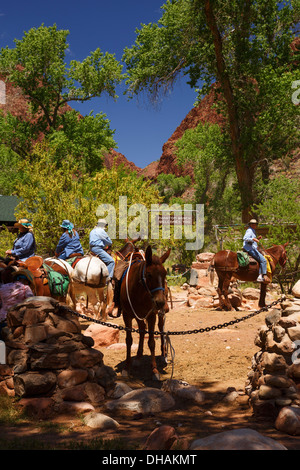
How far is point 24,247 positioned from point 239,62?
718 inches

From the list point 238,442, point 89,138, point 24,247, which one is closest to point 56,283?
point 24,247

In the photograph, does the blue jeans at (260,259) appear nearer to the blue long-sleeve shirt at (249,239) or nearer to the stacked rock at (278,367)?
the blue long-sleeve shirt at (249,239)

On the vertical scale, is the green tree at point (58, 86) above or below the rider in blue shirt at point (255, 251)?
above

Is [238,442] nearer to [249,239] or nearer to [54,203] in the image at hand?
[249,239]

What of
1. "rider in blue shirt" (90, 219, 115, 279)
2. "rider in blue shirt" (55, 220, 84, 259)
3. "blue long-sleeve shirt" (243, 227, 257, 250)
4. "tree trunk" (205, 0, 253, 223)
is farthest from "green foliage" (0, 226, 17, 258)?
"tree trunk" (205, 0, 253, 223)

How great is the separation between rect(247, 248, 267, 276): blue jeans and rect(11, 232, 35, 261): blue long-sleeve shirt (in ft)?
23.5

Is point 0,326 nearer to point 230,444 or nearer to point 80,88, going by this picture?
point 230,444

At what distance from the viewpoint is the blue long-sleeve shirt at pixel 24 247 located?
9244 mm

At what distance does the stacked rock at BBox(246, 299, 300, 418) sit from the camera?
485cm

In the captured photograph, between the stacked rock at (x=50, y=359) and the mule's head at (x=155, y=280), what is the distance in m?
1.11

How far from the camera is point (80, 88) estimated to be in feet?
119

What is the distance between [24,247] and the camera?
9.27 m
